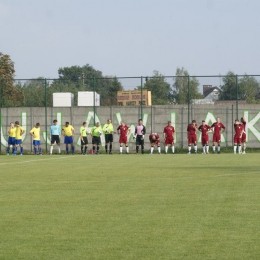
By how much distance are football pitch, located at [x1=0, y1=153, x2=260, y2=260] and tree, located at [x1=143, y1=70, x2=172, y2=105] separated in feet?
95.5

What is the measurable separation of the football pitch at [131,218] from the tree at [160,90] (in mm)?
29123

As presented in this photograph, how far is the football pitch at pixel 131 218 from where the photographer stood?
30.7 feet

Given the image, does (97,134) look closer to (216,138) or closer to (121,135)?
(121,135)

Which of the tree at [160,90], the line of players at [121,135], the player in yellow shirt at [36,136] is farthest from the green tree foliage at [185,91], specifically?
the player in yellow shirt at [36,136]

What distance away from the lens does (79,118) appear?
4938 cm

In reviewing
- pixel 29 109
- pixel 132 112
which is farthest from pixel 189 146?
pixel 29 109

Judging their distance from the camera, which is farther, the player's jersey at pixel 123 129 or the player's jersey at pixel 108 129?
the player's jersey at pixel 123 129

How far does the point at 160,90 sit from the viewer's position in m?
50.5

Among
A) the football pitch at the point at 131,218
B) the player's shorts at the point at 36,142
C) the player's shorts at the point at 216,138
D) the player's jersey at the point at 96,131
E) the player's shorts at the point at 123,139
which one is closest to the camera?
the football pitch at the point at 131,218

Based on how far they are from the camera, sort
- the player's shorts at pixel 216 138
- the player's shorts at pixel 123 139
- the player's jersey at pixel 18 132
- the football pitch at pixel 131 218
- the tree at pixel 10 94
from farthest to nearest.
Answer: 1. the tree at pixel 10 94
2. the player's shorts at pixel 123 139
3. the player's jersey at pixel 18 132
4. the player's shorts at pixel 216 138
5. the football pitch at pixel 131 218

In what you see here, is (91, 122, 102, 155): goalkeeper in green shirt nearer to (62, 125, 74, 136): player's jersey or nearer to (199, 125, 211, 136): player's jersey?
(62, 125, 74, 136): player's jersey

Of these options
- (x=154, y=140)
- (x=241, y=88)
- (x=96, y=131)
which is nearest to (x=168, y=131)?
(x=154, y=140)

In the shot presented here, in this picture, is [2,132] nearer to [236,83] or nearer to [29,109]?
[29,109]

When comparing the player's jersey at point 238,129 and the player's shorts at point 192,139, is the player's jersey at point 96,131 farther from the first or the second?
the player's jersey at point 238,129
